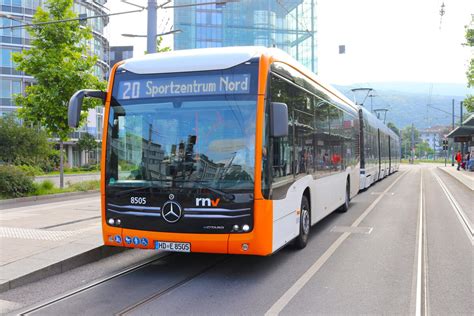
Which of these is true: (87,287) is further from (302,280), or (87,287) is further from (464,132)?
(464,132)

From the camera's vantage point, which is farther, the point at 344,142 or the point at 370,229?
the point at 344,142

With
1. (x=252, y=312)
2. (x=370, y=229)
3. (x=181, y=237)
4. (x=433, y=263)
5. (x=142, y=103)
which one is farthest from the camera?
(x=370, y=229)

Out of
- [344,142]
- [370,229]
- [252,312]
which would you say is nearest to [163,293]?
[252,312]

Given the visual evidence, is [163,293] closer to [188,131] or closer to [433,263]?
[188,131]

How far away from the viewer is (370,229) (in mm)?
10445

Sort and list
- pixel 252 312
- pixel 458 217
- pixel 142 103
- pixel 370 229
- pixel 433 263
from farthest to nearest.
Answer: pixel 458 217 < pixel 370 229 < pixel 433 263 < pixel 142 103 < pixel 252 312

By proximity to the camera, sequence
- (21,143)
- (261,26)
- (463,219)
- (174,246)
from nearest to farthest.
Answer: (174,246) < (463,219) < (21,143) < (261,26)

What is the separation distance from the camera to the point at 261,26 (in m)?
55.5

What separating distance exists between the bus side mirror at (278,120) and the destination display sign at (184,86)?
426 millimetres

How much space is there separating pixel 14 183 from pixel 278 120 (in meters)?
13.1

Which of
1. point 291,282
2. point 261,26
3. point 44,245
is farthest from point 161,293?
point 261,26

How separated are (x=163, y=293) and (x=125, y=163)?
1874 mm

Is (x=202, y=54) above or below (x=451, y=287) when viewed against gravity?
above

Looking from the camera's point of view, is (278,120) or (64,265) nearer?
(278,120)
